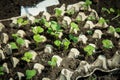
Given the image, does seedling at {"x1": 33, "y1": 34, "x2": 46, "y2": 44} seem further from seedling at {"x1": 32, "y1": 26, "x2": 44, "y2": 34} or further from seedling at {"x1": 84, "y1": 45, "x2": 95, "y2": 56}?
seedling at {"x1": 84, "y1": 45, "x2": 95, "y2": 56}

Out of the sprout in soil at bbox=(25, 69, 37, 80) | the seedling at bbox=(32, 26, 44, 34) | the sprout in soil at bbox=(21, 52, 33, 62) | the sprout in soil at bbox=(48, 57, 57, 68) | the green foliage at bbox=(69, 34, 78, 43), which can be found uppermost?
the seedling at bbox=(32, 26, 44, 34)

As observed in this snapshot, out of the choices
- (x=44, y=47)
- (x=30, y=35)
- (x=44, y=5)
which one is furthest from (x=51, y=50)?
(x=44, y=5)

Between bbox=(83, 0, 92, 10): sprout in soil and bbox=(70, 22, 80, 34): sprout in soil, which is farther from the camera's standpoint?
bbox=(83, 0, 92, 10): sprout in soil

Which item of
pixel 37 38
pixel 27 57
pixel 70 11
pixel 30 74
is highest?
pixel 70 11

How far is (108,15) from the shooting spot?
259 centimetres

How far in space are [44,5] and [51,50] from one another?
0.53 m

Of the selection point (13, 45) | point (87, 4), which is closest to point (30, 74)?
point (13, 45)

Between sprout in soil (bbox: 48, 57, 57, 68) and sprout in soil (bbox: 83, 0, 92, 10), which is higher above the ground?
sprout in soil (bbox: 83, 0, 92, 10)

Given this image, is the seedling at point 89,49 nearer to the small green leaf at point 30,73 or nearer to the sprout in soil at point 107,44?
the sprout in soil at point 107,44

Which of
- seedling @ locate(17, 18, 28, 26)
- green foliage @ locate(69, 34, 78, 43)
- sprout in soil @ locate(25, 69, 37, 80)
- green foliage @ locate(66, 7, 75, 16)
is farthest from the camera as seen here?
green foliage @ locate(66, 7, 75, 16)

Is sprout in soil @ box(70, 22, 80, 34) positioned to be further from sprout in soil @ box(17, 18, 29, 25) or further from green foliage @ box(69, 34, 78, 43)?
sprout in soil @ box(17, 18, 29, 25)

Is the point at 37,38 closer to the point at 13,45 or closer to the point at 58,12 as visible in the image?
the point at 13,45

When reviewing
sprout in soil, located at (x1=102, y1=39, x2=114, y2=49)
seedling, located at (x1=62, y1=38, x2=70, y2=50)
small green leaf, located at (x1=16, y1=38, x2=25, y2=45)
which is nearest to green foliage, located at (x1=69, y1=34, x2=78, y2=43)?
seedling, located at (x1=62, y1=38, x2=70, y2=50)

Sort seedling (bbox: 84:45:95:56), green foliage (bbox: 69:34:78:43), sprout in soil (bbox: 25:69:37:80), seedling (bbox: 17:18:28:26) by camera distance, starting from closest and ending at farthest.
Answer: sprout in soil (bbox: 25:69:37:80) < seedling (bbox: 84:45:95:56) < green foliage (bbox: 69:34:78:43) < seedling (bbox: 17:18:28:26)
